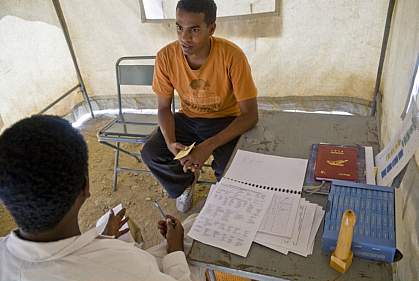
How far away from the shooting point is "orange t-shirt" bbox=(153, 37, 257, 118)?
5.58ft

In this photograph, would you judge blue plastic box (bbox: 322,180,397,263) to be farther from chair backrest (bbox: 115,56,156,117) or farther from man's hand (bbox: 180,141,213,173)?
chair backrest (bbox: 115,56,156,117)

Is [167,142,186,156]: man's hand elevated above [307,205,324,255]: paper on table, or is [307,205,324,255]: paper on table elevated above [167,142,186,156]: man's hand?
[307,205,324,255]: paper on table

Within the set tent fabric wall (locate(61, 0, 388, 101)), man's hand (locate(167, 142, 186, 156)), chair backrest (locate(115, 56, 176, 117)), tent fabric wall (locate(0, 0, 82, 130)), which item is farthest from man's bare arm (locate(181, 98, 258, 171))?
tent fabric wall (locate(0, 0, 82, 130))

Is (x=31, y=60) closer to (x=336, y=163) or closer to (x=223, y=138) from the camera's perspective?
(x=223, y=138)

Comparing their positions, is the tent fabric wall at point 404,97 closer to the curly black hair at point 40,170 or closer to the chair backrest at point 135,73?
the curly black hair at point 40,170

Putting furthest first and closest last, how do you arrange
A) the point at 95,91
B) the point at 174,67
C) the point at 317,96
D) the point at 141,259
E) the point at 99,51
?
the point at 95,91 < the point at 99,51 < the point at 317,96 < the point at 174,67 < the point at 141,259

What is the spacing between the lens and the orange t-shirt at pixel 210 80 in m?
1.70

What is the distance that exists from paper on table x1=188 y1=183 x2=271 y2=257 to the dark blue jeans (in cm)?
72

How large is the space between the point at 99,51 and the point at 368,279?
293 centimetres

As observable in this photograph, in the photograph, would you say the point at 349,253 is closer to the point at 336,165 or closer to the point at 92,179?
the point at 336,165

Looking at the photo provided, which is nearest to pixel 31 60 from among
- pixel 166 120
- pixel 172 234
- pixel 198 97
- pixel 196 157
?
pixel 166 120

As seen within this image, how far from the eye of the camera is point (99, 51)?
311 cm

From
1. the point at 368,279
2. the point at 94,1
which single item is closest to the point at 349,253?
the point at 368,279

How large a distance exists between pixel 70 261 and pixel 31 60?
267 cm
